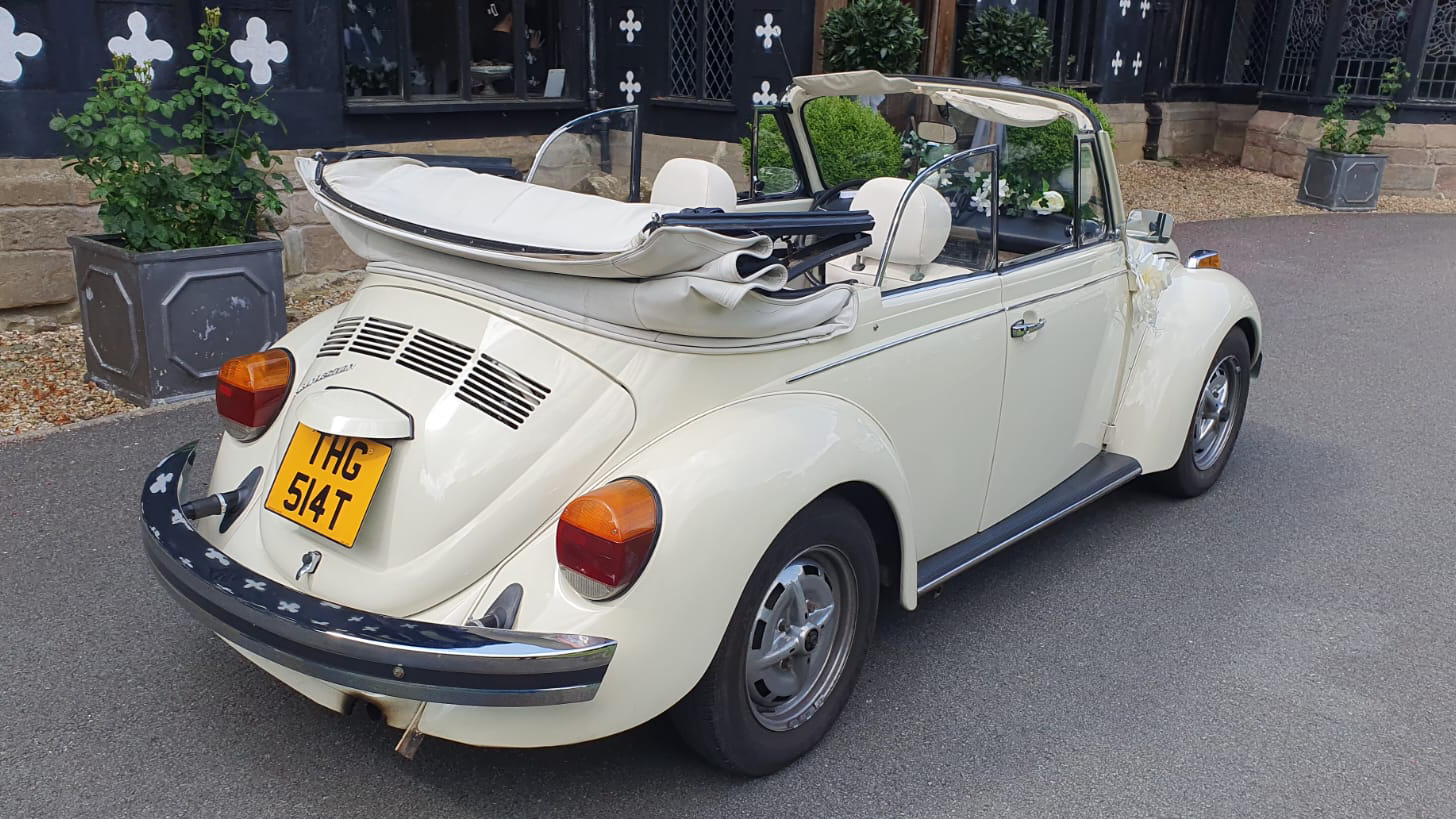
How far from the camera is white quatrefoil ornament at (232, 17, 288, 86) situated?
25.2ft

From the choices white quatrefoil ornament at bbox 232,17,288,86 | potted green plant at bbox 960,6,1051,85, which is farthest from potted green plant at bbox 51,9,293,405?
potted green plant at bbox 960,6,1051,85

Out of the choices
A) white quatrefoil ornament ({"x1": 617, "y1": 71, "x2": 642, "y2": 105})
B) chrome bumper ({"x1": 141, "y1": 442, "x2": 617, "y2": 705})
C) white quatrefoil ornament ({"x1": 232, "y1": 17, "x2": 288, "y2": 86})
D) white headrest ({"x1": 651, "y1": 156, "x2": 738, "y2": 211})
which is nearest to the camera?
chrome bumper ({"x1": 141, "y1": 442, "x2": 617, "y2": 705})

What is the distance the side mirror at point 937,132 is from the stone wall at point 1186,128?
42.1 feet

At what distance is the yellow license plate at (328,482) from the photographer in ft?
8.86

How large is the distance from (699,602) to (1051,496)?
80.6 inches

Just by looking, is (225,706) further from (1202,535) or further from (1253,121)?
(1253,121)

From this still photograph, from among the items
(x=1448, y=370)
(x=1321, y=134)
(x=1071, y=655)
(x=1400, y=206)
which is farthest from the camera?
(x=1321, y=134)

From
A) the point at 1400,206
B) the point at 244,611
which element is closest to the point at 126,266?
the point at 244,611

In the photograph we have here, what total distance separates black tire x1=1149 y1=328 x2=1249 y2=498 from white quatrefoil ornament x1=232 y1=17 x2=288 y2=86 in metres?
6.44

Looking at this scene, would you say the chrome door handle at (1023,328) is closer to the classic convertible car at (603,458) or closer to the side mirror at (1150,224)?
the classic convertible car at (603,458)

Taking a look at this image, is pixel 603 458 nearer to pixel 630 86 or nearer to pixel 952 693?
pixel 952 693

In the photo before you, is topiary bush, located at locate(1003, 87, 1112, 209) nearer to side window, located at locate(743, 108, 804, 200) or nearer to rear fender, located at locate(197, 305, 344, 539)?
side window, located at locate(743, 108, 804, 200)

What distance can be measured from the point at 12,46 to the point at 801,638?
642 cm

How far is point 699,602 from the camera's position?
255 cm
